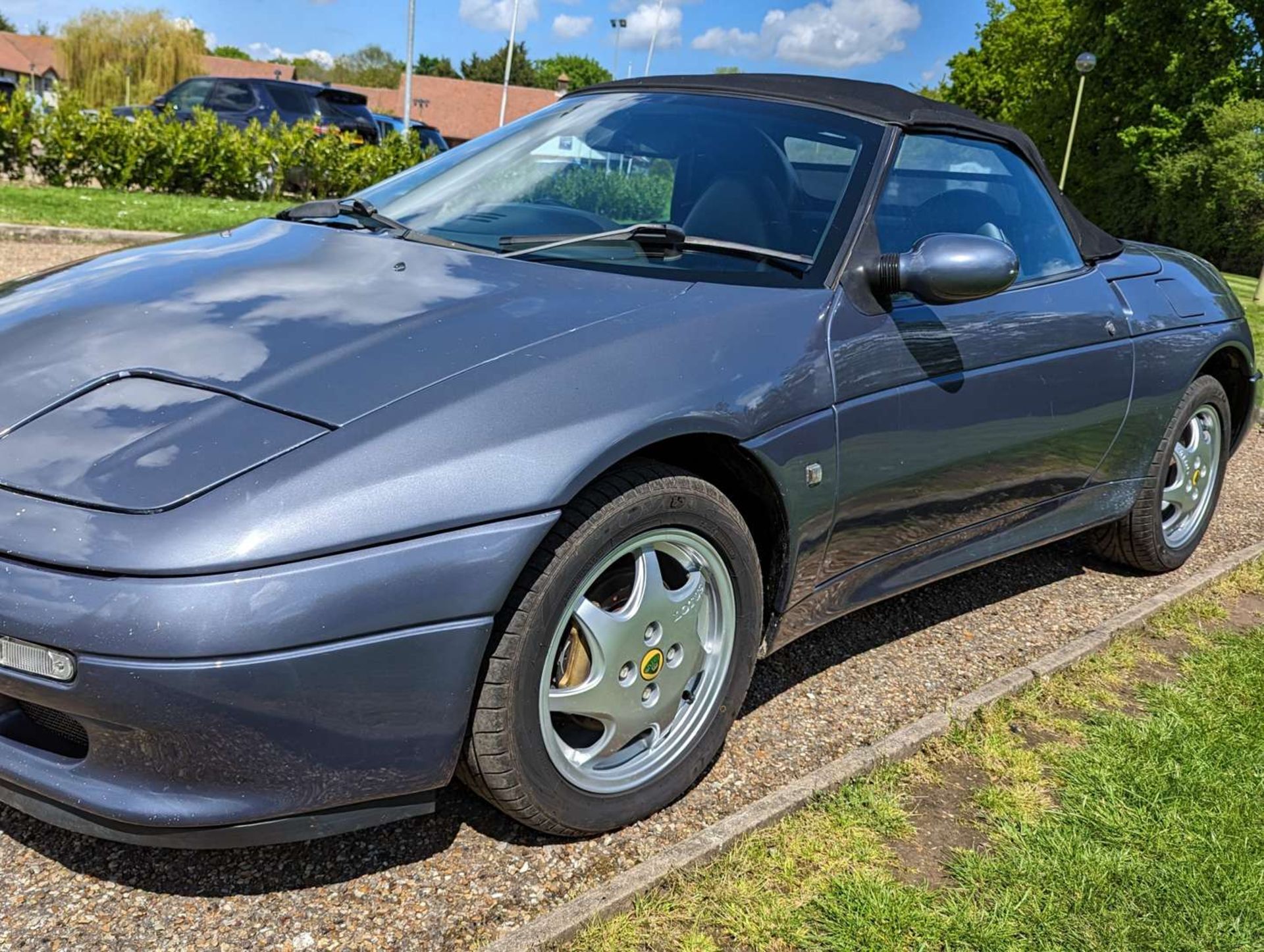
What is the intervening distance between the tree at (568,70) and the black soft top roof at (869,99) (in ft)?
352

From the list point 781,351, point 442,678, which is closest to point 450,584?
point 442,678

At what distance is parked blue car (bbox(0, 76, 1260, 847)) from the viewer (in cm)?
176

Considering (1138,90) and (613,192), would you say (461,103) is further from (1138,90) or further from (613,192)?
(613,192)

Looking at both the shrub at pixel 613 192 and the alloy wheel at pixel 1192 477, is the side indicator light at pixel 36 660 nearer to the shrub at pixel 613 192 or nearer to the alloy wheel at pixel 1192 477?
the shrub at pixel 613 192

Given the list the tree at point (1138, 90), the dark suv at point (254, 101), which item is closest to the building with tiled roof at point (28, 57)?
the tree at point (1138, 90)

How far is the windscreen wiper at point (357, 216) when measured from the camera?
2.81m

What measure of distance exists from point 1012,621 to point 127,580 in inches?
115

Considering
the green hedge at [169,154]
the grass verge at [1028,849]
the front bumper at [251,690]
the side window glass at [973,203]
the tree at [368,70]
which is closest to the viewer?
the front bumper at [251,690]

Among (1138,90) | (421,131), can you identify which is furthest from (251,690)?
(1138,90)

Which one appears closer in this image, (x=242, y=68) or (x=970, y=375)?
(x=970, y=375)

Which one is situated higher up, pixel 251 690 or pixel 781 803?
pixel 251 690

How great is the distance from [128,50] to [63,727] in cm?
6200

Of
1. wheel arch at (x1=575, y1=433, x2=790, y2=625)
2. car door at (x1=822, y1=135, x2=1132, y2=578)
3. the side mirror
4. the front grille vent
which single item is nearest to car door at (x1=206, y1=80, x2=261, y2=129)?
car door at (x1=822, y1=135, x2=1132, y2=578)

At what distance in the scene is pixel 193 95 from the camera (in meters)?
17.1
